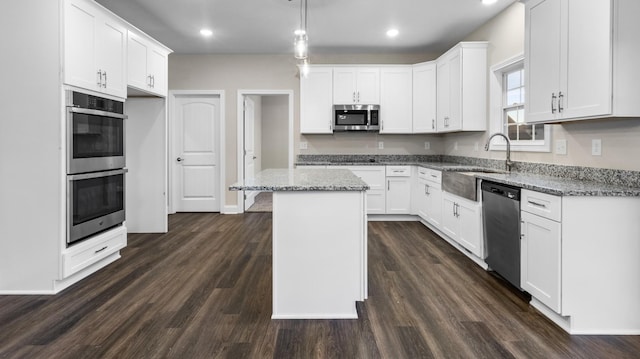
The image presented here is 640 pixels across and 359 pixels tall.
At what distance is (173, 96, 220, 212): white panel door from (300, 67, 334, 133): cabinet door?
4.84 feet

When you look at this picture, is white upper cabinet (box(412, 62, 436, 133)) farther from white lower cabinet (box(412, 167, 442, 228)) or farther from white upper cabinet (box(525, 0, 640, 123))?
white upper cabinet (box(525, 0, 640, 123))

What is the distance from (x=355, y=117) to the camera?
562cm

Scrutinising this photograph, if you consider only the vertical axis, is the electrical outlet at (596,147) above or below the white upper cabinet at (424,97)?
below

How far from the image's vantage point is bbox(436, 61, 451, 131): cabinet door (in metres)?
4.95

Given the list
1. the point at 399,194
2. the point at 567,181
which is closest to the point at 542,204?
the point at 567,181

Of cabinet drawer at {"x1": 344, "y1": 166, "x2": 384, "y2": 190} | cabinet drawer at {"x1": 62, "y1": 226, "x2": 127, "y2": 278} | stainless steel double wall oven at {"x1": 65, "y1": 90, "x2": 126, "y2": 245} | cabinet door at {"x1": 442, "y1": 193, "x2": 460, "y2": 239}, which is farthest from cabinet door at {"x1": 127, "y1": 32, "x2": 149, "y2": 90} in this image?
cabinet door at {"x1": 442, "y1": 193, "x2": 460, "y2": 239}

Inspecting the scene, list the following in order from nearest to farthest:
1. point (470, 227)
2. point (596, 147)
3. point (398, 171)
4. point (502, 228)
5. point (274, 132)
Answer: point (596, 147), point (502, 228), point (470, 227), point (398, 171), point (274, 132)

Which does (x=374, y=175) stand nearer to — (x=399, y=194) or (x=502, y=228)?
(x=399, y=194)

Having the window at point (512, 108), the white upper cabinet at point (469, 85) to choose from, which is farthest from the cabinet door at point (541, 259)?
the white upper cabinet at point (469, 85)

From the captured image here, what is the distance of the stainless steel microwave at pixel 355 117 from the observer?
18.4 ft

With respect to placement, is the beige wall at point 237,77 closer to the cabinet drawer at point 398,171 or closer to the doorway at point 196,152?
the doorway at point 196,152

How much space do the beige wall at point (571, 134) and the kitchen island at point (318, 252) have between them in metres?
1.73

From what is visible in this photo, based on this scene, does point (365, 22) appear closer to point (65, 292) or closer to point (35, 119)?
point (35, 119)

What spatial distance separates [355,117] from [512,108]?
7.24ft
